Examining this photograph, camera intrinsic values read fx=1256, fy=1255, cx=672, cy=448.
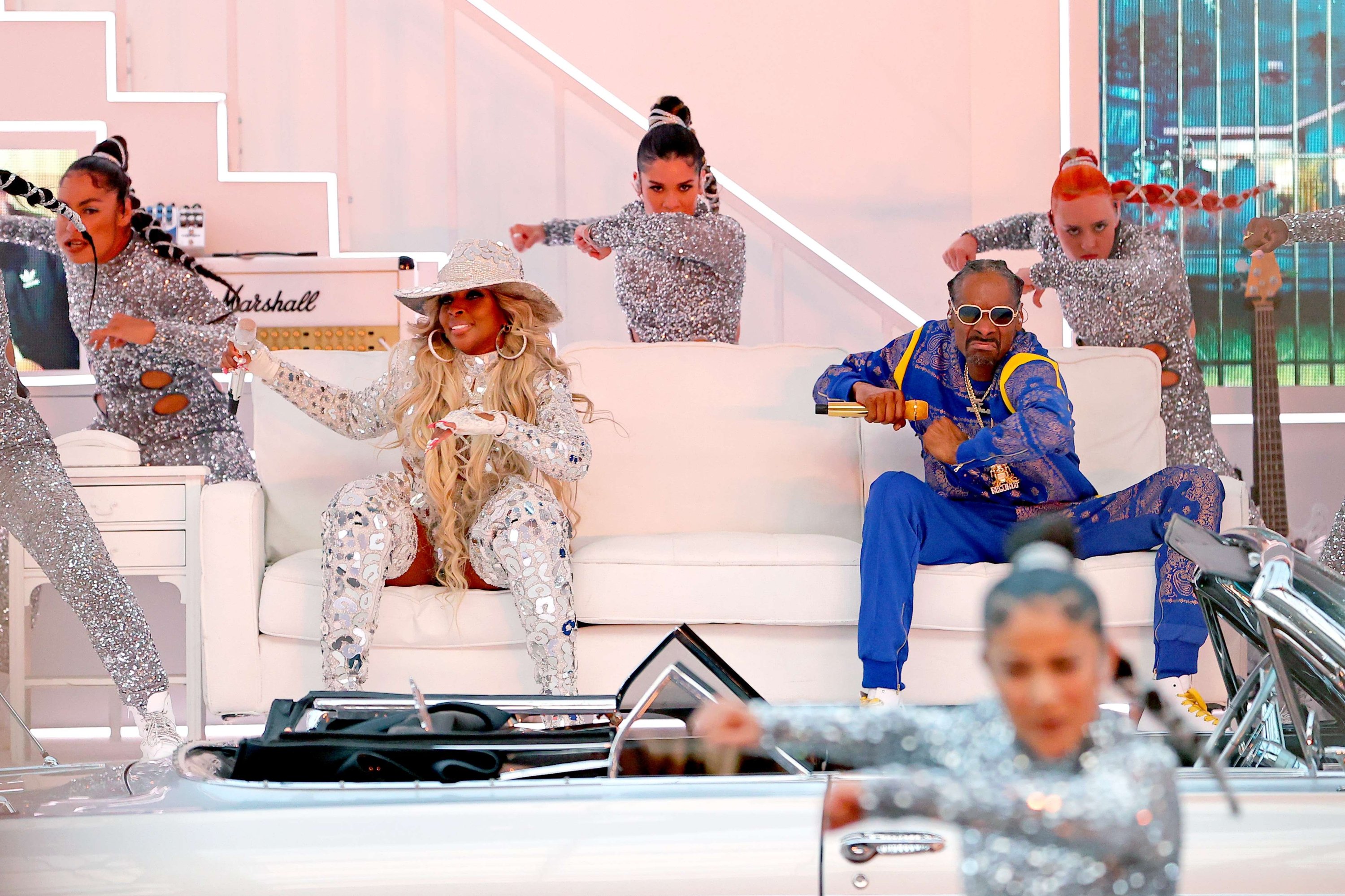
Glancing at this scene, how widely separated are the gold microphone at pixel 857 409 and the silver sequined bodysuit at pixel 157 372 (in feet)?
5.22

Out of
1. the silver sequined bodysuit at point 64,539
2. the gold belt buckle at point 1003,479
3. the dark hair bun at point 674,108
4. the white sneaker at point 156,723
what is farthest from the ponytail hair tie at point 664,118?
the white sneaker at point 156,723

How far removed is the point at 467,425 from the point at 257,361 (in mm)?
546

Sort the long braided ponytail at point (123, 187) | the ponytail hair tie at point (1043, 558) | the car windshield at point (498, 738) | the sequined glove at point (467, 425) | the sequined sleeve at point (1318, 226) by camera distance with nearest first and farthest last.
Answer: the ponytail hair tie at point (1043, 558)
the car windshield at point (498, 738)
the sequined glove at point (467, 425)
the sequined sleeve at point (1318, 226)
the long braided ponytail at point (123, 187)

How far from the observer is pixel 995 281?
2236mm

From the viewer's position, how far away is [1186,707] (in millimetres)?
1635

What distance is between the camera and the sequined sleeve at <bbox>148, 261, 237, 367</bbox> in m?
2.90

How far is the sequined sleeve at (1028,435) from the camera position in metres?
2.21

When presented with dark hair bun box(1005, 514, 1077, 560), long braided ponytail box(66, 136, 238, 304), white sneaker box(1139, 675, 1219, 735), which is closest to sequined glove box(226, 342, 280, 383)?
long braided ponytail box(66, 136, 238, 304)

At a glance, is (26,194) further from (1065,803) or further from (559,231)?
(1065,803)

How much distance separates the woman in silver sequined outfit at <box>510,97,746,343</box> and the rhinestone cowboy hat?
77 cm

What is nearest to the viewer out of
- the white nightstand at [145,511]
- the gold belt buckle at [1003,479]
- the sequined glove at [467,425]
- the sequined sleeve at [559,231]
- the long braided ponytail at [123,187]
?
the sequined glove at [467,425]

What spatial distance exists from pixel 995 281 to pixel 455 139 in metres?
2.95

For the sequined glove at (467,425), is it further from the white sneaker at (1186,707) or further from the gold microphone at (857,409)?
the white sneaker at (1186,707)

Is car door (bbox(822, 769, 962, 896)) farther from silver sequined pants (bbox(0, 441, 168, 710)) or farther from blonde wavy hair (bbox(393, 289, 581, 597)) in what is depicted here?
silver sequined pants (bbox(0, 441, 168, 710))
